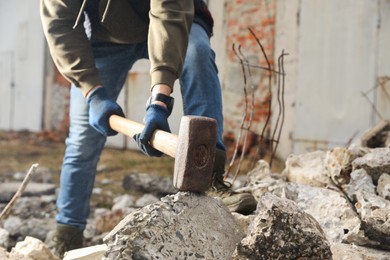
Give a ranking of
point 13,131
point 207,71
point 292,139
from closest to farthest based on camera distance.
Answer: point 207,71, point 292,139, point 13,131

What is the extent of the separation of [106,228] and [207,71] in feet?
4.45

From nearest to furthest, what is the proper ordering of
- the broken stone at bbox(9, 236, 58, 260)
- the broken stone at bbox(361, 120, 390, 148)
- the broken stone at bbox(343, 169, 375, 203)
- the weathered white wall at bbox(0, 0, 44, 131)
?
the broken stone at bbox(9, 236, 58, 260) → the broken stone at bbox(343, 169, 375, 203) → the broken stone at bbox(361, 120, 390, 148) → the weathered white wall at bbox(0, 0, 44, 131)

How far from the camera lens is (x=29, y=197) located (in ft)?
12.7

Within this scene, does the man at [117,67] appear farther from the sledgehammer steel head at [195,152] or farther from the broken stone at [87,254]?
the broken stone at [87,254]

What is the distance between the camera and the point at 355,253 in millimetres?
1472

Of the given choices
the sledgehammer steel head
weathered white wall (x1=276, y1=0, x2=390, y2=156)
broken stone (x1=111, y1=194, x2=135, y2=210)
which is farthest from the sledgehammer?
weathered white wall (x1=276, y1=0, x2=390, y2=156)

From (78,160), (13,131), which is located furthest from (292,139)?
(13,131)

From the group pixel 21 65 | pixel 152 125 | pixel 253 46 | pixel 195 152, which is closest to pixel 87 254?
pixel 152 125

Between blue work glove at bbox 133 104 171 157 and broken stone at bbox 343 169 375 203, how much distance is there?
87 centimetres

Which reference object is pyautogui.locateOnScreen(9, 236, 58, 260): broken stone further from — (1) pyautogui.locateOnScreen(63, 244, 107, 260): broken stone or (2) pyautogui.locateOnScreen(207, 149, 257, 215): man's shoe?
(2) pyautogui.locateOnScreen(207, 149, 257, 215): man's shoe

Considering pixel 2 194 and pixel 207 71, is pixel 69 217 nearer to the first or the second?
pixel 207 71

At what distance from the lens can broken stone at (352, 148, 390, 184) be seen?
2.10m

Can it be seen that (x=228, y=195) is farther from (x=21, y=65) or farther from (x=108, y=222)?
(x=21, y=65)

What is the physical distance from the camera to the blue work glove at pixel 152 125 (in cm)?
155
